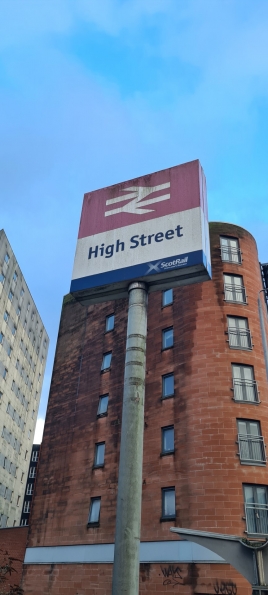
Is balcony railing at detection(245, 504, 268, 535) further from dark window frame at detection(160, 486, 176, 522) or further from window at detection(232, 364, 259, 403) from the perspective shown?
window at detection(232, 364, 259, 403)

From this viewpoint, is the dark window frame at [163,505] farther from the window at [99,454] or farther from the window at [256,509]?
the window at [99,454]

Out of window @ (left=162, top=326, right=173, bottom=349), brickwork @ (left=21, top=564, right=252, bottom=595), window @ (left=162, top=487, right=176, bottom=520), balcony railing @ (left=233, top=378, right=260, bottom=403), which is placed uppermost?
window @ (left=162, top=326, right=173, bottom=349)

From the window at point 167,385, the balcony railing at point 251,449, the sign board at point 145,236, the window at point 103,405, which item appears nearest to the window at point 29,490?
the window at point 103,405

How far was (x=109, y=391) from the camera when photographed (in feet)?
105

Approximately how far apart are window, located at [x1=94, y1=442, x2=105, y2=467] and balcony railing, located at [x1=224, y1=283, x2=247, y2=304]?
39.0 ft

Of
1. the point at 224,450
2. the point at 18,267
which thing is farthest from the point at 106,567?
the point at 18,267

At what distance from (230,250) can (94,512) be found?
18.2 m

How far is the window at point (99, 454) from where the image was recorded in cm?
2970

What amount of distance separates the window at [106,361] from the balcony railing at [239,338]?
9295mm

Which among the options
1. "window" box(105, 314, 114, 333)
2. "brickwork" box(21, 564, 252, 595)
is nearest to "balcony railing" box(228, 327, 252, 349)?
"window" box(105, 314, 114, 333)

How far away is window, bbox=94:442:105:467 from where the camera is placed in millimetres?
29703

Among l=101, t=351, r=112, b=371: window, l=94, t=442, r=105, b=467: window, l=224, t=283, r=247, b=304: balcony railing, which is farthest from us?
l=101, t=351, r=112, b=371: window

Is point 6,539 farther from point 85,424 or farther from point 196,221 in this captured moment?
point 196,221

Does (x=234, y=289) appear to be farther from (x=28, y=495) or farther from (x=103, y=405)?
(x=28, y=495)
